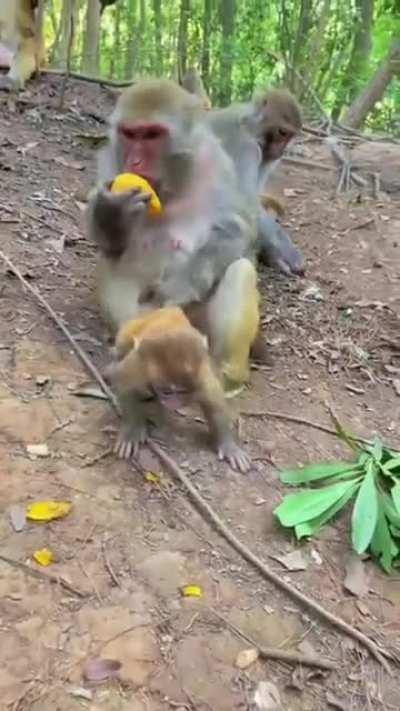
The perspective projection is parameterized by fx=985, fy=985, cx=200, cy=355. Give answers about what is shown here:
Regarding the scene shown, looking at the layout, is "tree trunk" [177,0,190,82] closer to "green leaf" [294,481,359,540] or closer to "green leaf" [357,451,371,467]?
"green leaf" [357,451,371,467]

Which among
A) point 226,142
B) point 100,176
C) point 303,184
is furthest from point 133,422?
point 303,184

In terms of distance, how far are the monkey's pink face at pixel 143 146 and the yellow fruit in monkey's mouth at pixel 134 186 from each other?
0.05m

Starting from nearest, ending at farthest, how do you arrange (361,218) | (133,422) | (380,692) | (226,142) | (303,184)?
(380,692) < (133,422) < (226,142) < (361,218) < (303,184)

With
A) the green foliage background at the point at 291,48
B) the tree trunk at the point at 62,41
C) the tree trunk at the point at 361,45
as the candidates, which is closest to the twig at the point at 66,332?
the tree trunk at the point at 62,41

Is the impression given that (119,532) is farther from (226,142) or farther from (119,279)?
(226,142)

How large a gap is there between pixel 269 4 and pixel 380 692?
11.8 metres

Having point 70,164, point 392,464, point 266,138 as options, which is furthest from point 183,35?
point 392,464

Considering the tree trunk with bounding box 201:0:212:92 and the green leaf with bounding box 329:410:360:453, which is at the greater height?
the green leaf with bounding box 329:410:360:453

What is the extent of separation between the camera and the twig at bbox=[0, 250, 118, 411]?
4203 millimetres

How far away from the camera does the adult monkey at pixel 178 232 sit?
169 inches

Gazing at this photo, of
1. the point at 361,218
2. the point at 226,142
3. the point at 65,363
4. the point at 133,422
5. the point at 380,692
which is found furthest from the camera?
the point at 361,218

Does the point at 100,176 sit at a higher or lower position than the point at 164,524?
higher

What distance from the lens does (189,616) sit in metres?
3.12

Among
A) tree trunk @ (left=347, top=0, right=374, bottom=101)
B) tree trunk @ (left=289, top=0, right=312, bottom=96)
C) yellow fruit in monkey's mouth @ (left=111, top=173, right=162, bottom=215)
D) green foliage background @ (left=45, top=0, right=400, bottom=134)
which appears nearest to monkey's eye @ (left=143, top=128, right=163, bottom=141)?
yellow fruit in monkey's mouth @ (left=111, top=173, right=162, bottom=215)
